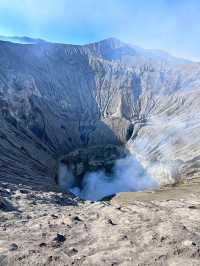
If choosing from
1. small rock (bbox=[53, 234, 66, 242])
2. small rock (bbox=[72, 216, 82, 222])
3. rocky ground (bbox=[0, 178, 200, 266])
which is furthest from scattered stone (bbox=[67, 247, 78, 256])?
small rock (bbox=[72, 216, 82, 222])

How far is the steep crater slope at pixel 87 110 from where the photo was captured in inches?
4188

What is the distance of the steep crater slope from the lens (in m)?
106

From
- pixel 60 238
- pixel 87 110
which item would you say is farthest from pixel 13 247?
pixel 87 110

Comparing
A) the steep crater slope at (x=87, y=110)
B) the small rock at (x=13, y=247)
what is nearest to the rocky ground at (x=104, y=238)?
the small rock at (x=13, y=247)

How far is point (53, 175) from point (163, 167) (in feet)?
90.6

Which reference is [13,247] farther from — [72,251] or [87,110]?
[87,110]

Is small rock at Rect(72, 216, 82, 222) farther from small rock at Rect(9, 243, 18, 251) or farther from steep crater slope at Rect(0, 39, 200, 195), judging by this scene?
steep crater slope at Rect(0, 39, 200, 195)

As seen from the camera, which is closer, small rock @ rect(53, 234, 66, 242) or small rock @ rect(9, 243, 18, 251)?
small rock @ rect(9, 243, 18, 251)

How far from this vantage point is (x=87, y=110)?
165m

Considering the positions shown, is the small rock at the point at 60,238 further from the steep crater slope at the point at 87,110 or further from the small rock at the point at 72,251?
the steep crater slope at the point at 87,110

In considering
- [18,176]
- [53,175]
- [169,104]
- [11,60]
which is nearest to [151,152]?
[53,175]

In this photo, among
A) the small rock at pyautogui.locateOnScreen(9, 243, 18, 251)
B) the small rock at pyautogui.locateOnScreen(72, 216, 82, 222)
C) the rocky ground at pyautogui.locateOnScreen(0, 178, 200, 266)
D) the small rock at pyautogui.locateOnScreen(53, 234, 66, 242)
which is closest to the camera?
the rocky ground at pyautogui.locateOnScreen(0, 178, 200, 266)

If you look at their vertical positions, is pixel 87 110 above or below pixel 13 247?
above

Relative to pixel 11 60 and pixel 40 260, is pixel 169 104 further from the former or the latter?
pixel 40 260
